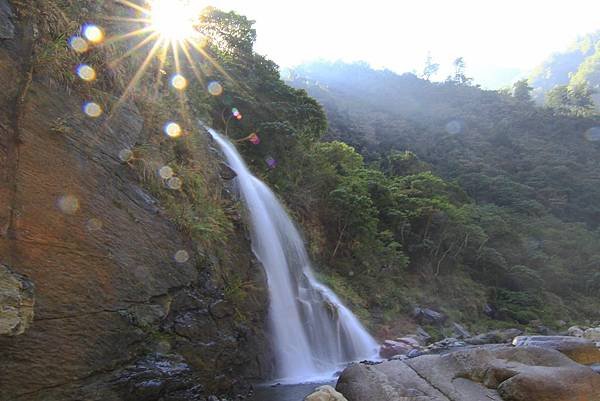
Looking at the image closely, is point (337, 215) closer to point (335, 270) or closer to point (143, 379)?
point (335, 270)

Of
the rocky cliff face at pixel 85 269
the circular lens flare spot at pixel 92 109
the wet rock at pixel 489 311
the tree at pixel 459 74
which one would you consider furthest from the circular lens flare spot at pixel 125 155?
the tree at pixel 459 74

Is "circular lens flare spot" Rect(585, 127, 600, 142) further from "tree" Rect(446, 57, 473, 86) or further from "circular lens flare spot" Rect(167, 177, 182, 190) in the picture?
"circular lens flare spot" Rect(167, 177, 182, 190)

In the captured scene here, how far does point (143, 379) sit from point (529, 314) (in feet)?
93.9

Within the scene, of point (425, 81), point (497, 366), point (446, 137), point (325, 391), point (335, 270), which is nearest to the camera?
point (325, 391)

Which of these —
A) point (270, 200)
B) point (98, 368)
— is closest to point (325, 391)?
point (98, 368)

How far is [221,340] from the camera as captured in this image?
6.89 meters

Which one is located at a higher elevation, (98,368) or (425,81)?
(425,81)

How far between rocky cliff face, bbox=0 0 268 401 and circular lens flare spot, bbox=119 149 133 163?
7 centimetres

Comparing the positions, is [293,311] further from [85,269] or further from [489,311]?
[489,311]

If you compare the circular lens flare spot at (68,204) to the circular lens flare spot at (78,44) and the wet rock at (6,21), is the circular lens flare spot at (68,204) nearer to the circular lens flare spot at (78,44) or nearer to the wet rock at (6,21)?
the wet rock at (6,21)

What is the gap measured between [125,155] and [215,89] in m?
13.0

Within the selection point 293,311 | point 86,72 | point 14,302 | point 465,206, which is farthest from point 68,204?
point 465,206

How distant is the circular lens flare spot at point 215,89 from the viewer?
18.4 meters

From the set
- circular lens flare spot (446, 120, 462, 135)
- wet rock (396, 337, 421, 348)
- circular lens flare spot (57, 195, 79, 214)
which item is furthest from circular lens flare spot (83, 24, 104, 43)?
circular lens flare spot (446, 120, 462, 135)
